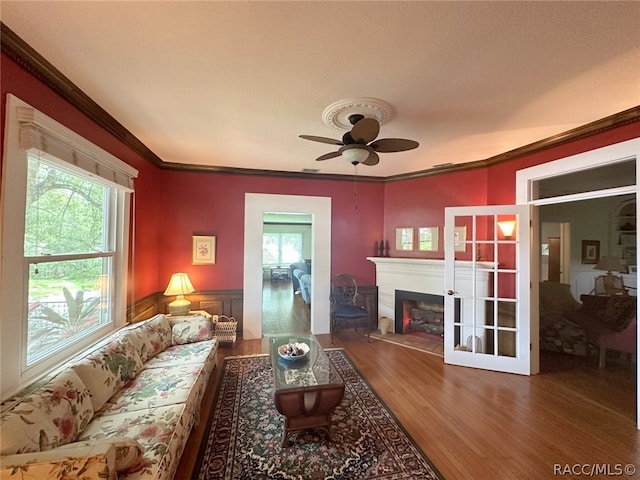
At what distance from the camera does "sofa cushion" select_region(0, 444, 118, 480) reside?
3.53ft

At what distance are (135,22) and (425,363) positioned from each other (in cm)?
409

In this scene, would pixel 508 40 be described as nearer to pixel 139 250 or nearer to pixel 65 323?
pixel 65 323

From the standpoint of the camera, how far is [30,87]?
1754 mm

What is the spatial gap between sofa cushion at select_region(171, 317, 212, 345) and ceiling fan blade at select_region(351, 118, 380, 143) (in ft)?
8.50

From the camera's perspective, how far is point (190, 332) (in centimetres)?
307

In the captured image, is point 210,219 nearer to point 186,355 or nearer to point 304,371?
point 186,355

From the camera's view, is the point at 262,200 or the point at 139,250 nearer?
the point at 139,250

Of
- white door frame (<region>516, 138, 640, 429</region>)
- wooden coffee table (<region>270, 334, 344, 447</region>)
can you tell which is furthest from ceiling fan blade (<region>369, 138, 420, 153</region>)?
wooden coffee table (<region>270, 334, 344, 447</region>)

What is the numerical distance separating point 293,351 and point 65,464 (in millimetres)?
1710

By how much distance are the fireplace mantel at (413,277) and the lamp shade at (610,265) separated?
2.66 meters

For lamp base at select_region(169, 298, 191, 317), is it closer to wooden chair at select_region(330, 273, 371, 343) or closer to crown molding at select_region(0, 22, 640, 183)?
crown molding at select_region(0, 22, 640, 183)

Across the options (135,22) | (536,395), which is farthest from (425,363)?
(135,22)

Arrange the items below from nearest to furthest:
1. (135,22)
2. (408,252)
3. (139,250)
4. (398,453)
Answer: (135,22)
(398,453)
(139,250)
(408,252)

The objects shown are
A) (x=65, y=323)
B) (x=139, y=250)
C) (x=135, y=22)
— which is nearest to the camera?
(x=135, y=22)
